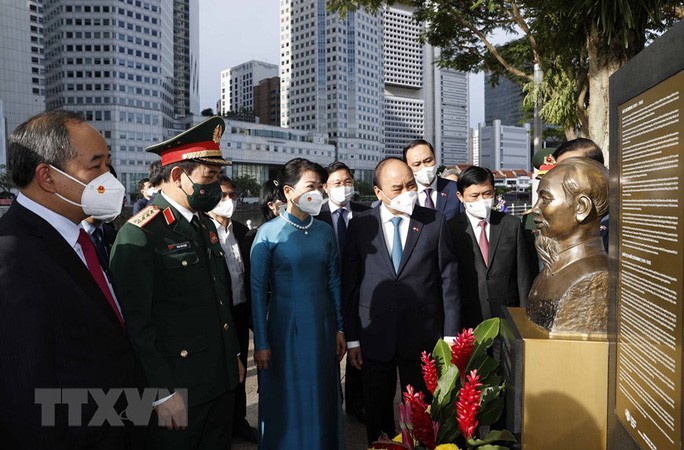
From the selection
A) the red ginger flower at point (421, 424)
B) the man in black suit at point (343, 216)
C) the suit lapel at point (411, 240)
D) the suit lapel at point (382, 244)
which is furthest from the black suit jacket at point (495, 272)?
the red ginger flower at point (421, 424)

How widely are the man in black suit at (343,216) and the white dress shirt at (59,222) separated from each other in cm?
252

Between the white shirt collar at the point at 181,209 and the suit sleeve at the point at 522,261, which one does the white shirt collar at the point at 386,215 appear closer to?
the suit sleeve at the point at 522,261

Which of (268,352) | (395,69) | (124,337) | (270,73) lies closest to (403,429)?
(124,337)

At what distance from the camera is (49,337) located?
137 centimetres

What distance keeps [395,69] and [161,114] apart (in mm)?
61202

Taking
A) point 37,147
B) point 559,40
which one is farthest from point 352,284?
point 559,40

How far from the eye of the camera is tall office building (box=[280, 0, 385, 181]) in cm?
9569

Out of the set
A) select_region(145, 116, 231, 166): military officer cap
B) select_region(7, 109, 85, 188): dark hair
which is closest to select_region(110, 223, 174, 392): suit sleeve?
select_region(145, 116, 231, 166): military officer cap

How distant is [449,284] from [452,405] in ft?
5.05

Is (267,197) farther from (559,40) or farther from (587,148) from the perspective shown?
(559,40)

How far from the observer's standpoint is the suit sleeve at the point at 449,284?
302cm

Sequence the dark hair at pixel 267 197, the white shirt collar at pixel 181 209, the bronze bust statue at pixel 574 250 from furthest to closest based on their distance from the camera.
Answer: the dark hair at pixel 267 197 → the white shirt collar at pixel 181 209 → the bronze bust statue at pixel 574 250

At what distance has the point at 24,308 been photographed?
52.8 inches

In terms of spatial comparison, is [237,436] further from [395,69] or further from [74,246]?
[395,69]
